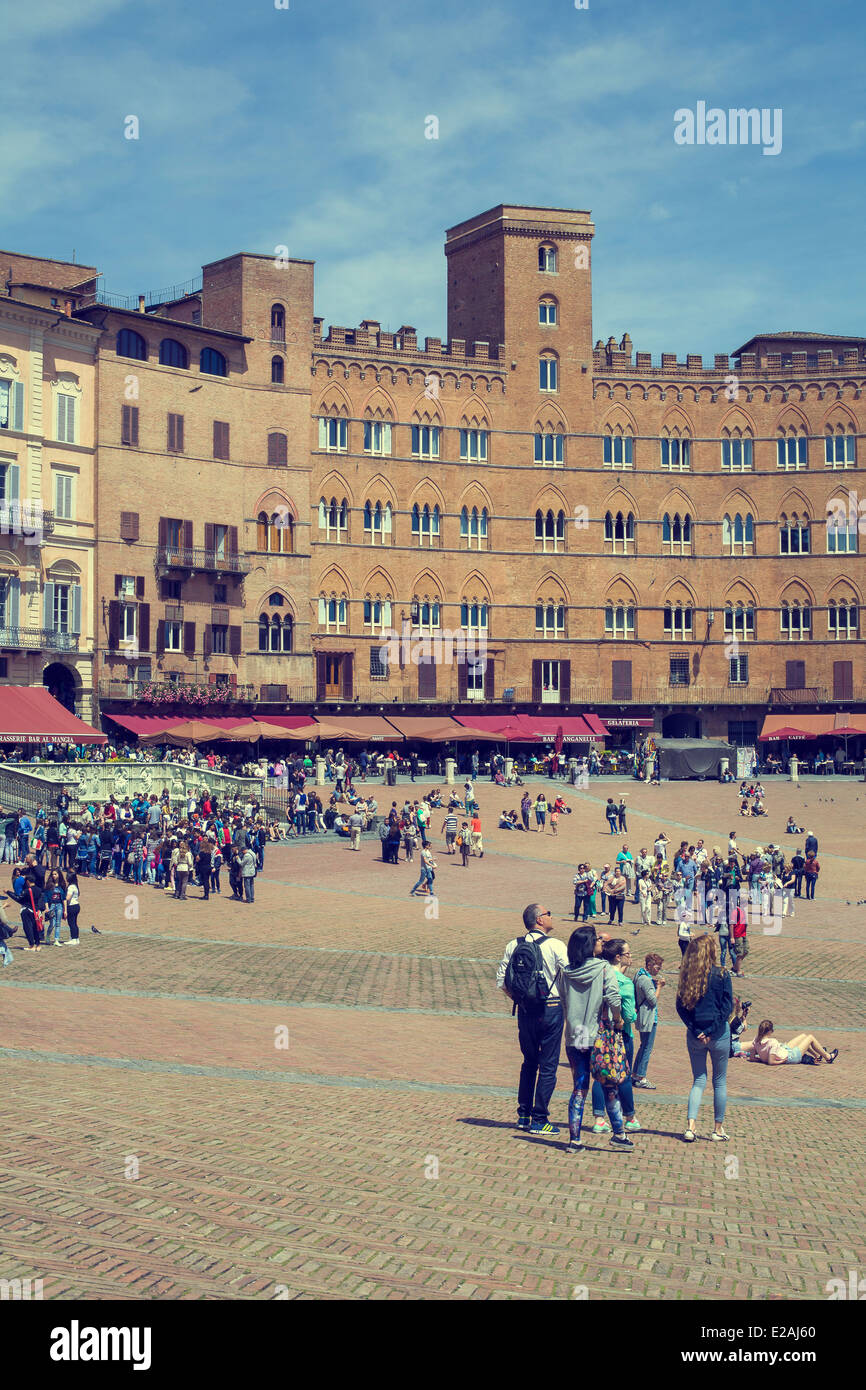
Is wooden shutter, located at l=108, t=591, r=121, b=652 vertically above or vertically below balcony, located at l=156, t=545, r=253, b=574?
below

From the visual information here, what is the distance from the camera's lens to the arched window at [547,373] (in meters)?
69.8

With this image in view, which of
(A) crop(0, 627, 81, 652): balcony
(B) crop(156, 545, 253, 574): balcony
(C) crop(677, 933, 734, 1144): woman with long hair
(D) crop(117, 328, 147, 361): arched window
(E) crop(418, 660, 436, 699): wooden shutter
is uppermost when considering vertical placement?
(D) crop(117, 328, 147, 361): arched window

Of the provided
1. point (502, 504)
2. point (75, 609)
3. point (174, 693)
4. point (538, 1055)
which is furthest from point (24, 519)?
point (538, 1055)

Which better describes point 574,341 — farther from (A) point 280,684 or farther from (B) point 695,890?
(B) point 695,890

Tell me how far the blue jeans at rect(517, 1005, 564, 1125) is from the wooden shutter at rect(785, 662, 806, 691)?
203 ft

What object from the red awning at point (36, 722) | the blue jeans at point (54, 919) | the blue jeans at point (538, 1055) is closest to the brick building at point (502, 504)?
the red awning at point (36, 722)

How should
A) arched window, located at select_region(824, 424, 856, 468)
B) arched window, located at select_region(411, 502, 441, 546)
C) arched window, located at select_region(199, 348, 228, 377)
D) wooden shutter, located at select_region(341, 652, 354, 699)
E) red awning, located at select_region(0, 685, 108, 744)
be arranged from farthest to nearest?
arched window, located at select_region(824, 424, 856, 468), arched window, located at select_region(411, 502, 441, 546), wooden shutter, located at select_region(341, 652, 354, 699), arched window, located at select_region(199, 348, 228, 377), red awning, located at select_region(0, 685, 108, 744)

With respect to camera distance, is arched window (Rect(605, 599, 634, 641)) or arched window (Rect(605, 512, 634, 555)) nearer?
arched window (Rect(605, 599, 634, 641))

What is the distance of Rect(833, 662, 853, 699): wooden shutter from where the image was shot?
7012 cm

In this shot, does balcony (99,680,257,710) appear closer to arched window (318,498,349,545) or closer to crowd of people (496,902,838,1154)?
arched window (318,498,349,545)

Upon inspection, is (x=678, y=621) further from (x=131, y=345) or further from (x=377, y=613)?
(x=131, y=345)

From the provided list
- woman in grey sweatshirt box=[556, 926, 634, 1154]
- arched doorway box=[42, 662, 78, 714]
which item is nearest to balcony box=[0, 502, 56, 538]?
arched doorway box=[42, 662, 78, 714]

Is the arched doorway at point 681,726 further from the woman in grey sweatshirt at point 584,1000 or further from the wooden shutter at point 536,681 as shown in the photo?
the woman in grey sweatshirt at point 584,1000

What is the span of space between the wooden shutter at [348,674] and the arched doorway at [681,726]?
16.9m
